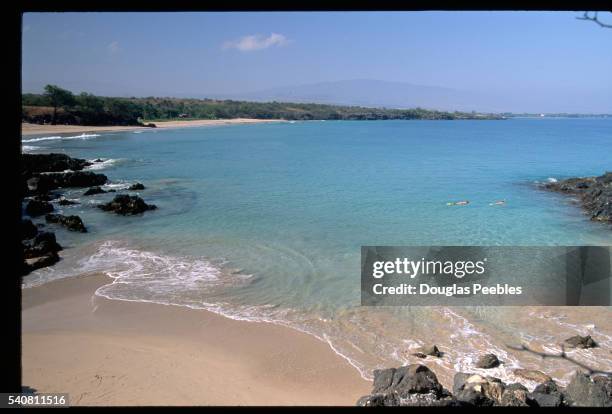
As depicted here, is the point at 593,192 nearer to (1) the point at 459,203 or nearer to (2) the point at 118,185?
(1) the point at 459,203

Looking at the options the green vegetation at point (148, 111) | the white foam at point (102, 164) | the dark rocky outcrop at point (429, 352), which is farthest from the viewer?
the green vegetation at point (148, 111)

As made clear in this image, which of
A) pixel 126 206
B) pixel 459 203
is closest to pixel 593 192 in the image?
pixel 459 203

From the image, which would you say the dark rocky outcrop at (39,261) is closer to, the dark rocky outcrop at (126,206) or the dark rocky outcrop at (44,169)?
the dark rocky outcrop at (126,206)

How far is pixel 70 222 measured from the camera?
14484 millimetres

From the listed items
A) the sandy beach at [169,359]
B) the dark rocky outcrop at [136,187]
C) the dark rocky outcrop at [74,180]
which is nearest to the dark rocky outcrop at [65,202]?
the dark rocky outcrop at [136,187]

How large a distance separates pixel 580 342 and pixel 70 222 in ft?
44.7

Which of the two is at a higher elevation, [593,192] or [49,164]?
[49,164]

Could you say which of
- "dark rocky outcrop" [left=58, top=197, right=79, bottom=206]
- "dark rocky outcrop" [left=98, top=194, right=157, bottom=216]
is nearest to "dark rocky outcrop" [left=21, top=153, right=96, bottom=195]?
"dark rocky outcrop" [left=58, top=197, right=79, bottom=206]

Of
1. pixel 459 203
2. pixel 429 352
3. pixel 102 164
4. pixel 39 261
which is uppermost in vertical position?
pixel 102 164

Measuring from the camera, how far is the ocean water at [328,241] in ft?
25.6

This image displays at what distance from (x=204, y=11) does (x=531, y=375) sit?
6516 millimetres

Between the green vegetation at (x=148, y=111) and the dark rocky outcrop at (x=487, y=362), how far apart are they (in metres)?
7.20

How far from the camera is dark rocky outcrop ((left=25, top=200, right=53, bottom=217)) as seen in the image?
16531 mm

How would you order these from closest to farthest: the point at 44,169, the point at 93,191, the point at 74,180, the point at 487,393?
the point at 487,393, the point at 93,191, the point at 74,180, the point at 44,169
